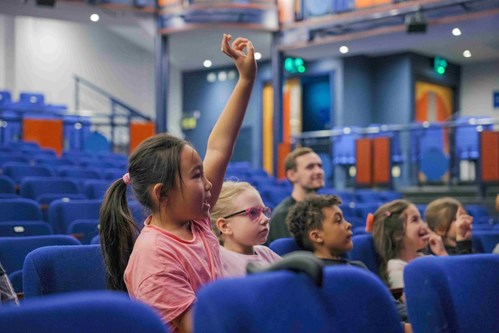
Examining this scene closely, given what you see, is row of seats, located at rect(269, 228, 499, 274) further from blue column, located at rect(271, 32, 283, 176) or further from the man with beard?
blue column, located at rect(271, 32, 283, 176)

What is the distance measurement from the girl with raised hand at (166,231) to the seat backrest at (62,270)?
38cm

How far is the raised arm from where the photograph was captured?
1914 millimetres

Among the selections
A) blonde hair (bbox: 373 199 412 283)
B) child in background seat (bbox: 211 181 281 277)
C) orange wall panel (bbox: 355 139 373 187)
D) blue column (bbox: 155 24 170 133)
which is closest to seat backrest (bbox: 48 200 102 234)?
blonde hair (bbox: 373 199 412 283)

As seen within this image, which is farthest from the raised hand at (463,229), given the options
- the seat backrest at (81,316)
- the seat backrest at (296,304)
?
the seat backrest at (81,316)

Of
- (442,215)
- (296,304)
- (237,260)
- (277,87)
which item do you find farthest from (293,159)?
(277,87)

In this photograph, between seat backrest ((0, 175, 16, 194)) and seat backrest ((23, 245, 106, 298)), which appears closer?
seat backrest ((23, 245, 106, 298))

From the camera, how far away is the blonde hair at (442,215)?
378 centimetres

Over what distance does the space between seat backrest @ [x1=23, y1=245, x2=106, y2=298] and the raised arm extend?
0.49 meters

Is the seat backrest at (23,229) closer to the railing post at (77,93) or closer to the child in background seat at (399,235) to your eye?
the child in background seat at (399,235)

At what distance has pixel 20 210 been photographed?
4.11 metres

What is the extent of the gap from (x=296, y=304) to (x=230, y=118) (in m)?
0.95

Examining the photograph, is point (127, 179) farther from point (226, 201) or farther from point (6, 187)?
point (6, 187)

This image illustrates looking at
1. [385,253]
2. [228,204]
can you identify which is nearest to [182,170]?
[228,204]

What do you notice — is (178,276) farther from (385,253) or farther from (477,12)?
(477,12)
